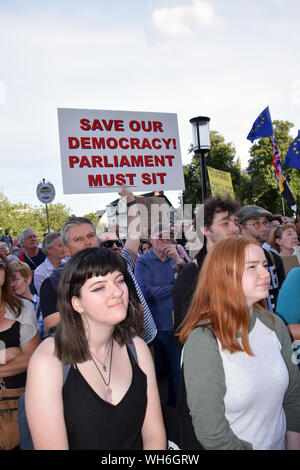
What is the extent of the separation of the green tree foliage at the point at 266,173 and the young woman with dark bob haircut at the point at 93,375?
128 feet

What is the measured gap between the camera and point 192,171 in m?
43.0

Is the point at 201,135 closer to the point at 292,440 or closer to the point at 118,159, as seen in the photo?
the point at 118,159

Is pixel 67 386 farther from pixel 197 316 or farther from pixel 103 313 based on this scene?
pixel 197 316

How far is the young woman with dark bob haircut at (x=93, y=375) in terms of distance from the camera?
172cm

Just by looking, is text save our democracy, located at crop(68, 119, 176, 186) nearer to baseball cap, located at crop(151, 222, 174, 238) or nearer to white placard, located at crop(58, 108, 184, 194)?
white placard, located at crop(58, 108, 184, 194)

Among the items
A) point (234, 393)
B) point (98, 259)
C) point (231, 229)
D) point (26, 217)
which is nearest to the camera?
point (234, 393)

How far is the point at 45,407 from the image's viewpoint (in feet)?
5.58

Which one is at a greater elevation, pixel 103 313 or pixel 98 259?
pixel 98 259

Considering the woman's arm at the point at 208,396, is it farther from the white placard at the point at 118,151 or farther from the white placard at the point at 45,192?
the white placard at the point at 45,192

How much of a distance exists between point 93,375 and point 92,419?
0.20m

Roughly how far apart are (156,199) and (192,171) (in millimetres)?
36144

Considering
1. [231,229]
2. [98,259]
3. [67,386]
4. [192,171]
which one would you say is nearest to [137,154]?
[231,229]

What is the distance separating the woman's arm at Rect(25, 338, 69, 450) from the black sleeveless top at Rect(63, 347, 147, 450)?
50 millimetres

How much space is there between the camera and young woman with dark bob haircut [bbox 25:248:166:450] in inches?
67.9
